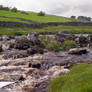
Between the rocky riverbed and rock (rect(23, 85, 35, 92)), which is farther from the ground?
the rocky riverbed

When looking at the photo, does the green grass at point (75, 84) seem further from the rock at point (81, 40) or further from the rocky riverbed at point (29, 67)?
the rock at point (81, 40)

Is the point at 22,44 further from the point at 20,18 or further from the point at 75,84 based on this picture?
the point at 20,18

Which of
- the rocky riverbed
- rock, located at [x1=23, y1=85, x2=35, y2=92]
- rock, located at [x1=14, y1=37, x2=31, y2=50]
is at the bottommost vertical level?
rock, located at [x1=23, y1=85, x2=35, y2=92]

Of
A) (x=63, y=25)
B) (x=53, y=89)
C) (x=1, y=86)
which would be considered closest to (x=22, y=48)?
(x=1, y=86)

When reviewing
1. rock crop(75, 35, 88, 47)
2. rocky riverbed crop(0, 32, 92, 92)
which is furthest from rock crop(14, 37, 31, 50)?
rock crop(75, 35, 88, 47)

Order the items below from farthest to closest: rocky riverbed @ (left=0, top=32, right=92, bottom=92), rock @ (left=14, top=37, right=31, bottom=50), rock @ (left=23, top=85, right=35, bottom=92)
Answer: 1. rock @ (left=14, top=37, right=31, bottom=50)
2. rocky riverbed @ (left=0, top=32, right=92, bottom=92)
3. rock @ (left=23, top=85, right=35, bottom=92)

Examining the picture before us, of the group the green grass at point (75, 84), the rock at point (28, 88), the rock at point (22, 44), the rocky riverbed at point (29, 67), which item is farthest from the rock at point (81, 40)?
the green grass at point (75, 84)

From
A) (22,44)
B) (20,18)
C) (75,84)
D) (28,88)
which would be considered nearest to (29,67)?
(28,88)

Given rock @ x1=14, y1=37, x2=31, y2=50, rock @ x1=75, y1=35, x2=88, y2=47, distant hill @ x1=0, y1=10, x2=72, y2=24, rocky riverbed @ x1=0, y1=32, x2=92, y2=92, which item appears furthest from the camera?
distant hill @ x1=0, y1=10, x2=72, y2=24

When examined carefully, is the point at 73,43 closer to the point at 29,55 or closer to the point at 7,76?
the point at 29,55

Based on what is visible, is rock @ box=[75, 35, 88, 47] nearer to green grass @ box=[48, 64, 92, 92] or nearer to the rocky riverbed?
the rocky riverbed

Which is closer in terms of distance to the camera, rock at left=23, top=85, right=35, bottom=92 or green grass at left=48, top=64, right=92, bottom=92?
green grass at left=48, top=64, right=92, bottom=92

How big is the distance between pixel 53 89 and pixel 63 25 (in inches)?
A: 2911

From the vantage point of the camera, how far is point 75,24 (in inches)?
3516
